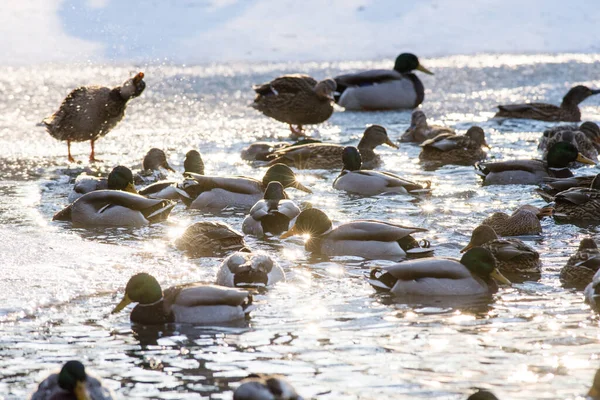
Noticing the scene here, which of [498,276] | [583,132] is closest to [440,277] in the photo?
[498,276]

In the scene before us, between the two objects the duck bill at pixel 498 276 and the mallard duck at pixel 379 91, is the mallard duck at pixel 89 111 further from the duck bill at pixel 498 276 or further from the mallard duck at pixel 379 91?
the duck bill at pixel 498 276

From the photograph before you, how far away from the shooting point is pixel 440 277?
641 centimetres

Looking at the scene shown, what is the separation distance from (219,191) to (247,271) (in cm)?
349

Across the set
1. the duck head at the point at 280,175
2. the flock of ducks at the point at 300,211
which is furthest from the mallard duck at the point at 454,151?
the duck head at the point at 280,175

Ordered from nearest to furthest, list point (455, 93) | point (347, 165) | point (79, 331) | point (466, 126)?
point (79, 331) < point (347, 165) < point (466, 126) < point (455, 93)

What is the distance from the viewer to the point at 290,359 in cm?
506

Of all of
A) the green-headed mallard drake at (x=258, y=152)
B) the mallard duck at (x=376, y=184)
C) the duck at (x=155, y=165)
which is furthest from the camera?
the green-headed mallard drake at (x=258, y=152)

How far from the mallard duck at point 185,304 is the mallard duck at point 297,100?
9767 mm

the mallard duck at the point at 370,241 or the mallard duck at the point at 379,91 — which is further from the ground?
the mallard duck at the point at 379,91

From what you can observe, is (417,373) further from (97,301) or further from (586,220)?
(586,220)

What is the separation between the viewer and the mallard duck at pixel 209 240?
25.3 feet

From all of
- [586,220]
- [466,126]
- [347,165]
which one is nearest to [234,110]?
[466,126]

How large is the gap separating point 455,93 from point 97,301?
54.0 feet

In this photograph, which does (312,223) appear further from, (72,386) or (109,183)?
(72,386)
